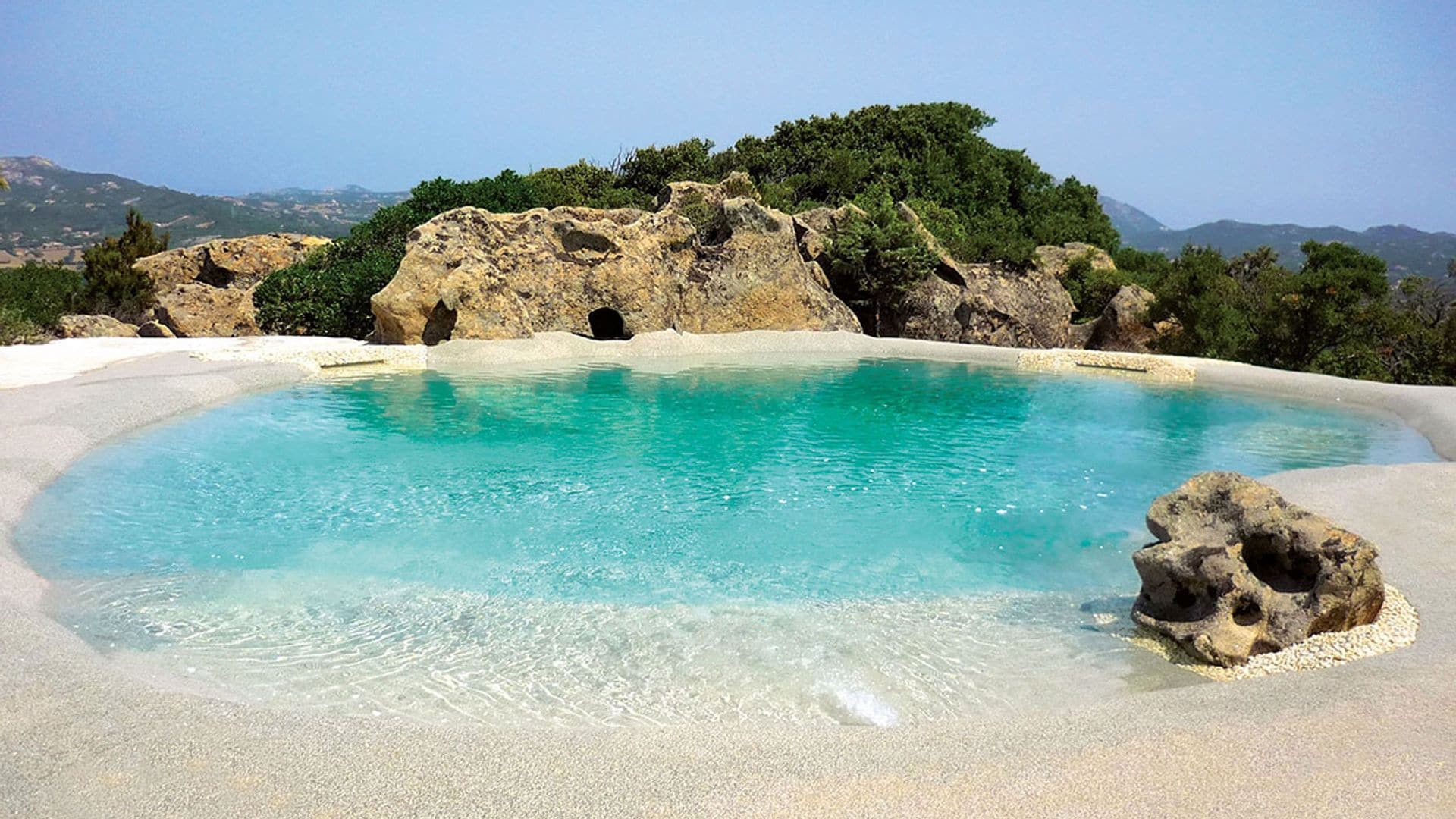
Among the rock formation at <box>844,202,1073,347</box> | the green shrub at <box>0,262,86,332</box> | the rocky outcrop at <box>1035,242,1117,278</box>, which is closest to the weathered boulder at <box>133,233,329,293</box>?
the green shrub at <box>0,262,86,332</box>

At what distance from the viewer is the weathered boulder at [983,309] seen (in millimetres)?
22766

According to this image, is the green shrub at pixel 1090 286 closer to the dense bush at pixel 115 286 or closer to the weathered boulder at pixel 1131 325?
the weathered boulder at pixel 1131 325

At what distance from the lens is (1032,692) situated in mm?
5230

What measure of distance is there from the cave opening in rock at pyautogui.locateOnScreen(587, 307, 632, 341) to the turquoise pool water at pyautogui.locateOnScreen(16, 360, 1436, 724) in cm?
752

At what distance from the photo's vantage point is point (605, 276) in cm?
2027

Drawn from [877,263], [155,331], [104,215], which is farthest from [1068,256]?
[104,215]

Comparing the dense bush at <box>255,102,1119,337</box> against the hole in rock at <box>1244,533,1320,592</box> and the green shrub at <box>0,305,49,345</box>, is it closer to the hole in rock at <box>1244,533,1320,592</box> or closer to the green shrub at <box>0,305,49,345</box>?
the green shrub at <box>0,305,49,345</box>

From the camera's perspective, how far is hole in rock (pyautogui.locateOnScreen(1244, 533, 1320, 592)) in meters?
5.86

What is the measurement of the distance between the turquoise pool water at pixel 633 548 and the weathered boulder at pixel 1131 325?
27.0 feet

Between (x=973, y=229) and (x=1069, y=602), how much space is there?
28.3 m

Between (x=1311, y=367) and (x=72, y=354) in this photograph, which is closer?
(x=72, y=354)

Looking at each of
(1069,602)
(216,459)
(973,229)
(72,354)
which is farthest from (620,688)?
(973,229)

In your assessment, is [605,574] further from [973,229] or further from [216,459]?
[973,229]

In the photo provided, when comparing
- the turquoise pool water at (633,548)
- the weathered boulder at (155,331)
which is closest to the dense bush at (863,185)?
the weathered boulder at (155,331)
